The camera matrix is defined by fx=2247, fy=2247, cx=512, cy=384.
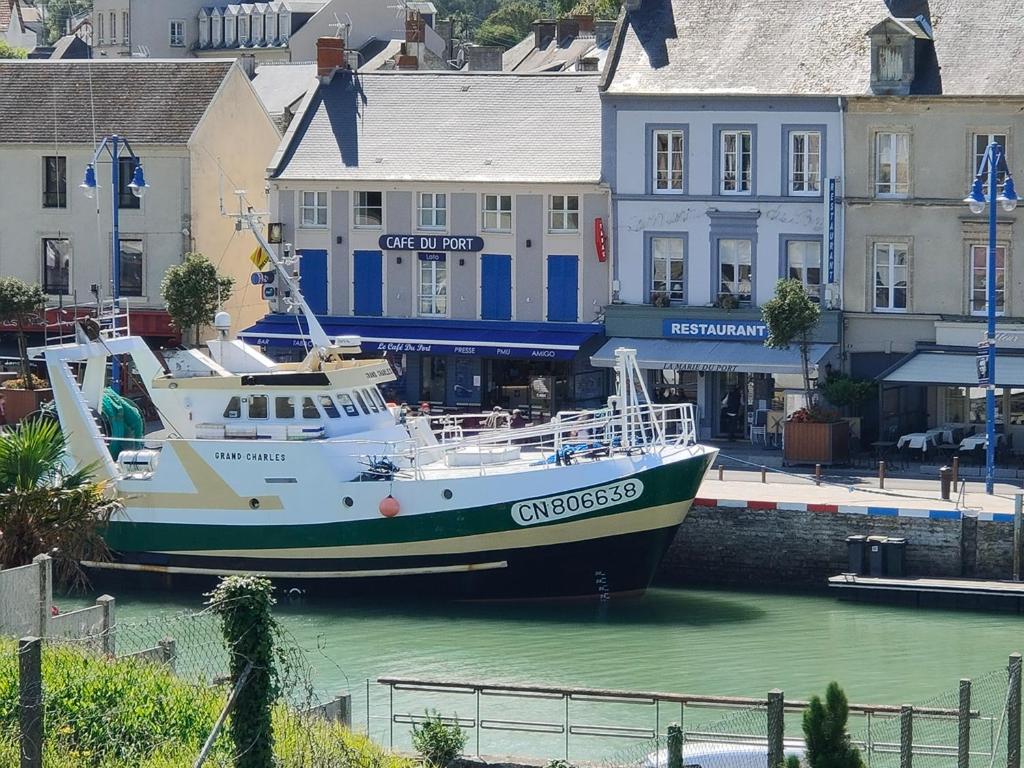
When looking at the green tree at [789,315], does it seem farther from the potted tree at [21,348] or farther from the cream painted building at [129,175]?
the potted tree at [21,348]

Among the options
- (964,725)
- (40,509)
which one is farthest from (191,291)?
(964,725)

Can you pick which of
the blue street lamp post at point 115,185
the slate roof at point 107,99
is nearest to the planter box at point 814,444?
the blue street lamp post at point 115,185

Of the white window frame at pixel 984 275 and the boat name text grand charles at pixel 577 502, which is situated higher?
the white window frame at pixel 984 275

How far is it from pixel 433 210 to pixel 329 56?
5.29 metres

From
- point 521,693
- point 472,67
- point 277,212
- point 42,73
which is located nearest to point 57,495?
point 521,693

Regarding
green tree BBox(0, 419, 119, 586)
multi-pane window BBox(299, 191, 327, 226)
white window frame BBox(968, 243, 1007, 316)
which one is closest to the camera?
green tree BBox(0, 419, 119, 586)

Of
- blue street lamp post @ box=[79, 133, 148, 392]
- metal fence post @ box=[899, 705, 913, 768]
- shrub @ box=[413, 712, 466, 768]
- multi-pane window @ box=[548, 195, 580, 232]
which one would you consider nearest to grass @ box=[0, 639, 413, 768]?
shrub @ box=[413, 712, 466, 768]

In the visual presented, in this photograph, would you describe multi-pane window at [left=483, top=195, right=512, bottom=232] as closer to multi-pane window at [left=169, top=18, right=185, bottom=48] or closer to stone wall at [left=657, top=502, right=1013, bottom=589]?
stone wall at [left=657, top=502, right=1013, bottom=589]

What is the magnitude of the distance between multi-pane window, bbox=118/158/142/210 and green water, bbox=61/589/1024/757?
60.0 feet

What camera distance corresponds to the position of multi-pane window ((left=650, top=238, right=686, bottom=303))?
1842 inches

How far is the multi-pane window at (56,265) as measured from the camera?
54250mm

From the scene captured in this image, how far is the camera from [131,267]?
53719 millimetres

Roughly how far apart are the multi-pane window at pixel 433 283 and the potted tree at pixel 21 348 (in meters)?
8.33

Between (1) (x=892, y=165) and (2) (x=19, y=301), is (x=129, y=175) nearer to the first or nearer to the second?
(2) (x=19, y=301)
